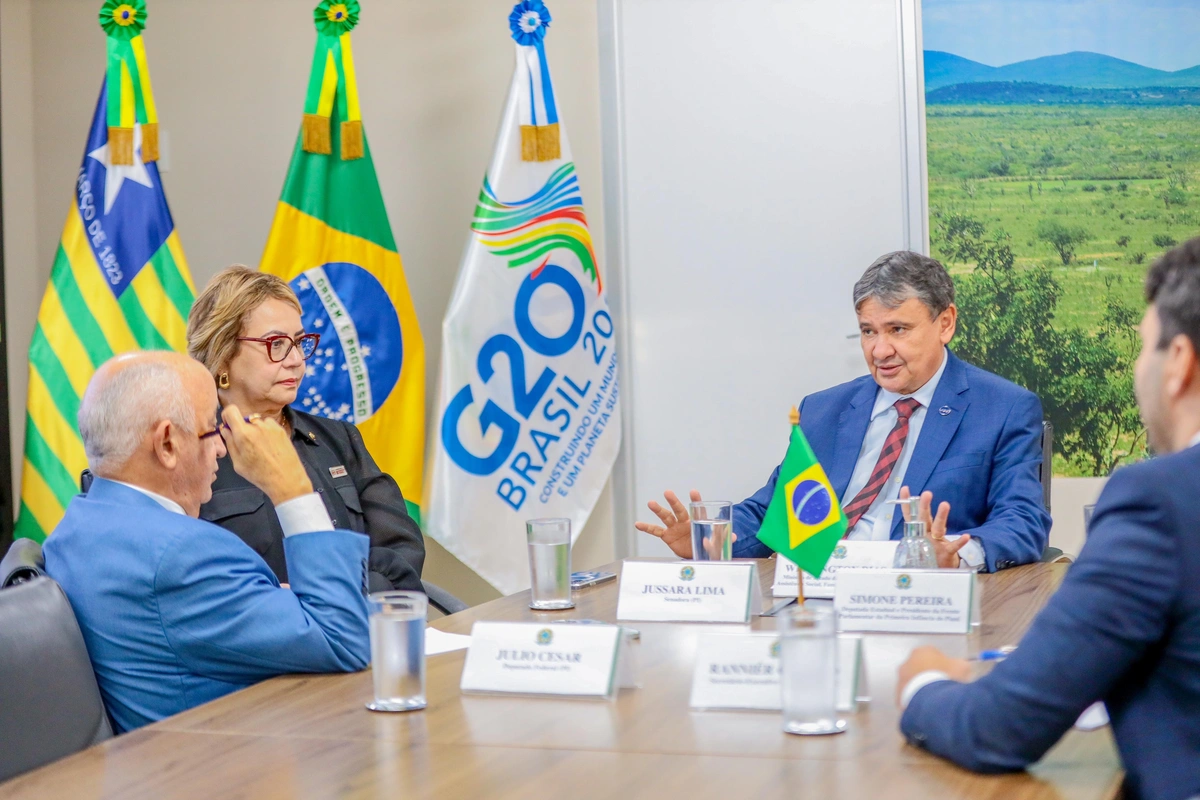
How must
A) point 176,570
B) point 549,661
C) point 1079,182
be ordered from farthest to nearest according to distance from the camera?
point 1079,182 → point 176,570 → point 549,661

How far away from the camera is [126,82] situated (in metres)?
3.91

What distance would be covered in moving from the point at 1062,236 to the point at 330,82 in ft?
8.50

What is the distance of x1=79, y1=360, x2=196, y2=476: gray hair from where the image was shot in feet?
6.06

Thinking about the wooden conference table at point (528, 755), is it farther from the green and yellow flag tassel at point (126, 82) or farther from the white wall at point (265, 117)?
the white wall at point (265, 117)

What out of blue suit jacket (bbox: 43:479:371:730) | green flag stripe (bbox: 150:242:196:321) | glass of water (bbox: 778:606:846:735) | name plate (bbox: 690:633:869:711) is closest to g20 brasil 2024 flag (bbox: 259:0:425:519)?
green flag stripe (bbox: 150:242:196:321)

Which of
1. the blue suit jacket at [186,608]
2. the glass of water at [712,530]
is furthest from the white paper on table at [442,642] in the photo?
the glass of water at [712,530]

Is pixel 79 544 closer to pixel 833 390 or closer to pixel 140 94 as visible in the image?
pixel 833 390

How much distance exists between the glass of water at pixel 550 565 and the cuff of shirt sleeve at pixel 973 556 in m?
0.80

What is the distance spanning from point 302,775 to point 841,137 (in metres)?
3.47

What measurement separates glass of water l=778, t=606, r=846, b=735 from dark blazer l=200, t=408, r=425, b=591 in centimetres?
153

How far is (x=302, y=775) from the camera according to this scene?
1.28m

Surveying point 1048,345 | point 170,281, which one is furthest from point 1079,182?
point 170,281

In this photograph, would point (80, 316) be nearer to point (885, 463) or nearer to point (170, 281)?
point (170, 281)

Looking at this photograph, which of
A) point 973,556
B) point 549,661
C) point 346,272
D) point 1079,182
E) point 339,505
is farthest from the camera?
point 1079,182
